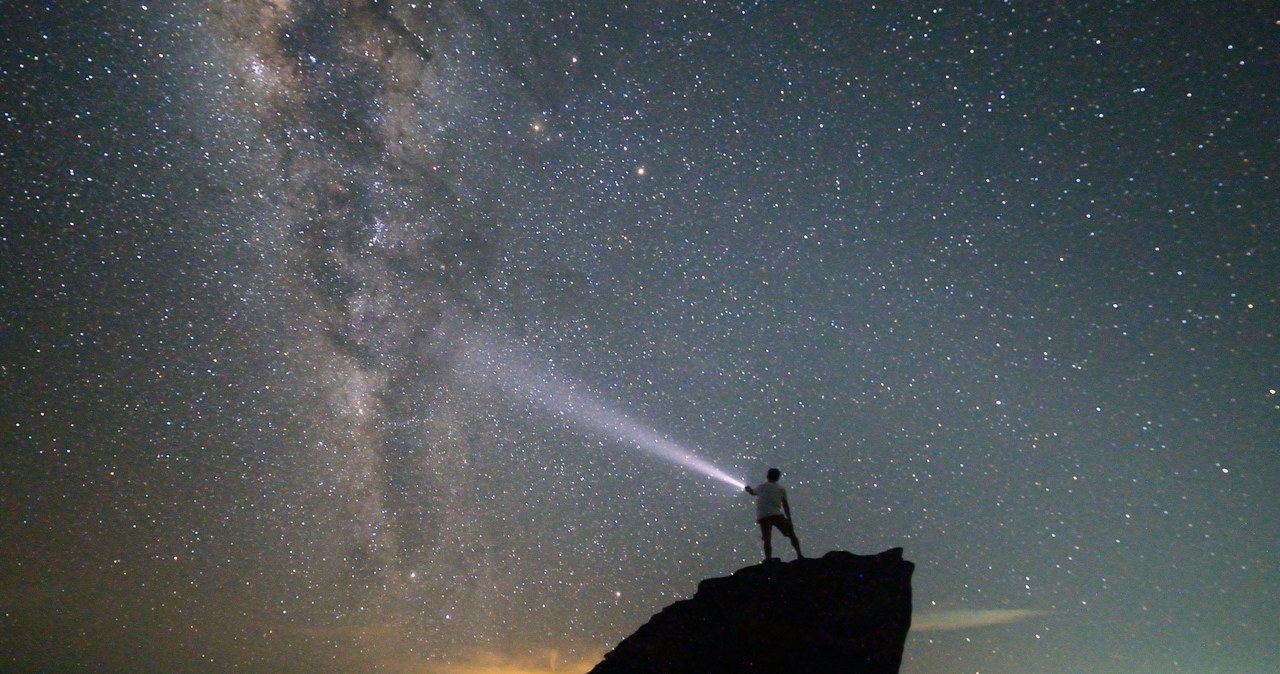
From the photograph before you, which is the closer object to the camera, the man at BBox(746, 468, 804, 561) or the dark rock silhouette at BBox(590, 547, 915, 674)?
the dark rock silhouette at BBox(590, 547, 915, 674)

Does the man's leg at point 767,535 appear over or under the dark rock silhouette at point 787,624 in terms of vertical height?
over

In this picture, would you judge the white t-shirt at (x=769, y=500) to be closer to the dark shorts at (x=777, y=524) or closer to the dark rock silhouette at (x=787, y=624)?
the dark shorts at (x=777, y=524)

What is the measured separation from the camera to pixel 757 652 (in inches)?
345

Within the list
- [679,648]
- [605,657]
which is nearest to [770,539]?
[679,648]

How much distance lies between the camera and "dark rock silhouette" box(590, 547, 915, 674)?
28.5 feet

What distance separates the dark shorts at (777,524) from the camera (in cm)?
1073

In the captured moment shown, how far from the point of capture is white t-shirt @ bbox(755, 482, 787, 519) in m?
10.7

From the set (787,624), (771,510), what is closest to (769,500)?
(771,510)

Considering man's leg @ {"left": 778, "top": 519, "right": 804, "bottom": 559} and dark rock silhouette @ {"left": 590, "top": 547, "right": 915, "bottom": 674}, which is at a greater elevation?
man's leg @ {"left": 778, "top": 519, "right": 804, "bottom": 559}

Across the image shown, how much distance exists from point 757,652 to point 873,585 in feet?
6.77

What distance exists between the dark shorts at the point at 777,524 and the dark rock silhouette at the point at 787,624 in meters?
0.70

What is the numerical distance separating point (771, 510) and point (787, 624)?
2036mm

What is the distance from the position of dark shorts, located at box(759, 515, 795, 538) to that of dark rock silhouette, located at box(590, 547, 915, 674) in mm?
703

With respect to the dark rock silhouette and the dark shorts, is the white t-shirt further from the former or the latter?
the dark rock silhouette
